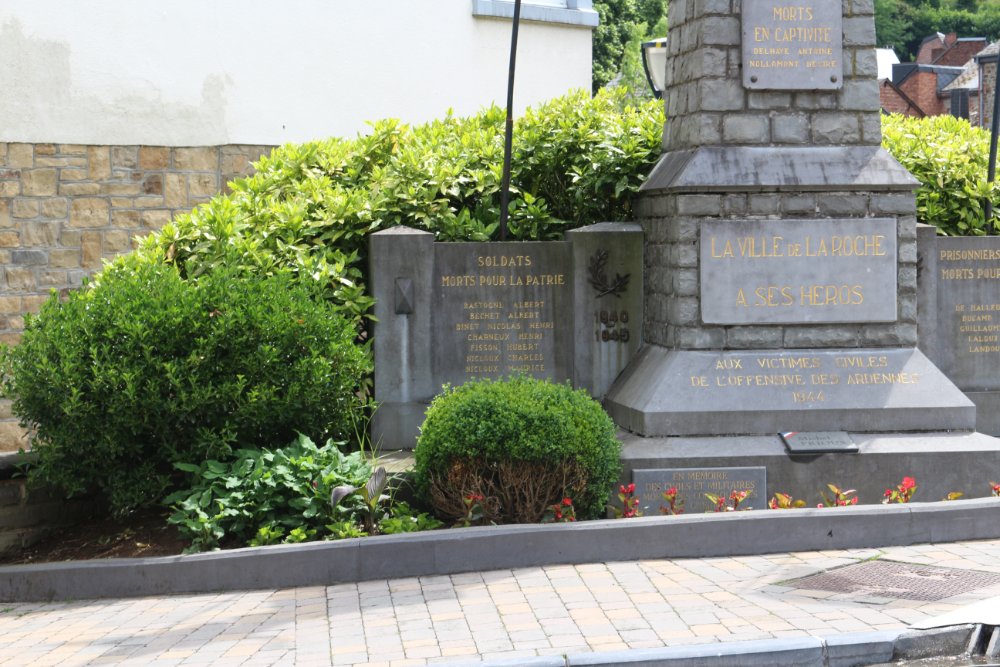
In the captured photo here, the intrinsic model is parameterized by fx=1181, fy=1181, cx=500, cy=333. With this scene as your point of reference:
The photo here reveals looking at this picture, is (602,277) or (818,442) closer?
(818,442)

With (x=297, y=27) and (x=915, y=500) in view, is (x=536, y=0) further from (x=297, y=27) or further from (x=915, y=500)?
(x=915, y=500)

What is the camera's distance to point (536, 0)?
18.0 m

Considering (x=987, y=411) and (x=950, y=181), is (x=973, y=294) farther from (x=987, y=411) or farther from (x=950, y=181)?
(x=950, y=181)

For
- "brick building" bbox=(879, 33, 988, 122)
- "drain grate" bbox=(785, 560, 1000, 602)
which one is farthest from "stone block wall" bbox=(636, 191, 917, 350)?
"brick building" bbox=(879, 33, 988, 122)

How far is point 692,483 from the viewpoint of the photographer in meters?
8.11

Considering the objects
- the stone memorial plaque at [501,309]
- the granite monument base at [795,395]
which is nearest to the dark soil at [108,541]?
the stone memorial plaque at [501,309]

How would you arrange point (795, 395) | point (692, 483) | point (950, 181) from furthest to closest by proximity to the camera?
1. point (950, 181)
2. point (795, 395)
3. point (692, 483)

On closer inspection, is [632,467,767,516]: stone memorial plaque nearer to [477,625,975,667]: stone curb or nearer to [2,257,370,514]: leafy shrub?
[2,257,370,514]: leafy shrub

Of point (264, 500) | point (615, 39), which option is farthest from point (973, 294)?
point (615, 39)

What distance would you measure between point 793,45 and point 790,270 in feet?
5.42

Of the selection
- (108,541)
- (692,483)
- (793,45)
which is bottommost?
(108,541)

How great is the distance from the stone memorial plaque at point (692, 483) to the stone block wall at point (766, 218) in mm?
1000

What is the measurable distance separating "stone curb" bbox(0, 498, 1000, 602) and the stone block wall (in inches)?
67.6

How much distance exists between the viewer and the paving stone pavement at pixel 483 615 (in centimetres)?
550
